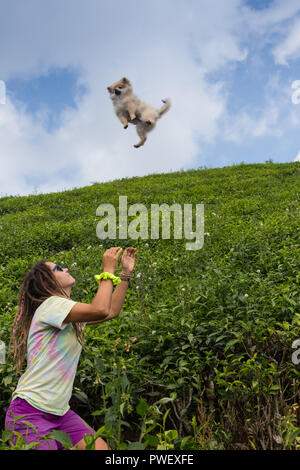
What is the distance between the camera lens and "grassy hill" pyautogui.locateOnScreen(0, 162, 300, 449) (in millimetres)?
2980

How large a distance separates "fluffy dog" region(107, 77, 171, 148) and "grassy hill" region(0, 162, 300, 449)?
1.51 m

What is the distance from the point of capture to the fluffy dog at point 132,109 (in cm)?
224

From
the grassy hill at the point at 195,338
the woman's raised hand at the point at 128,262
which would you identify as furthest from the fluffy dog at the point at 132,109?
the grassy hill at the point at 195,338

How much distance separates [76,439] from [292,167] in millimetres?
13942

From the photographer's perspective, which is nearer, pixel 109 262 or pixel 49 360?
pixel 49 360

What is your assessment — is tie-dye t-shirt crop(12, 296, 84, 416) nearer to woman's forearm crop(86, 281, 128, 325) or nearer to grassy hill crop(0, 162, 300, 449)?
grassy hill crop(0, 162, 300, 449)

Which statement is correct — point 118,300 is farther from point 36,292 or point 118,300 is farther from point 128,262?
point 36,292

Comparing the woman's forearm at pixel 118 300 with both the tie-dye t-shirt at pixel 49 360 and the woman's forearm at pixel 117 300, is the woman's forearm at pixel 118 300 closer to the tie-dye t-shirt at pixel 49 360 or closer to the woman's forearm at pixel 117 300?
the woman's forearm at pixel 117 300

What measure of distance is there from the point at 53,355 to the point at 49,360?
0.13 ft

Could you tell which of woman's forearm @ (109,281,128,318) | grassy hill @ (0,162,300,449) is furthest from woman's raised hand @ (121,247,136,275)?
grassy hill @ (0,162,300,449)

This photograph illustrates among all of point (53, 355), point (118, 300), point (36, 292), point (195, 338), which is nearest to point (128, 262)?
point (118, 300)

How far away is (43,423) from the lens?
8.25 feet

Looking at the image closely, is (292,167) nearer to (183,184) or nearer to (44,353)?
(183,184)

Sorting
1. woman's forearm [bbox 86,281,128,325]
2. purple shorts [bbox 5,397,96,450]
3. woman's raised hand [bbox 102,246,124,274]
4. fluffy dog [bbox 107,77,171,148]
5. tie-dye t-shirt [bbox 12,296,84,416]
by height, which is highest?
fluffy dog [bbox 107,77,171,148]
